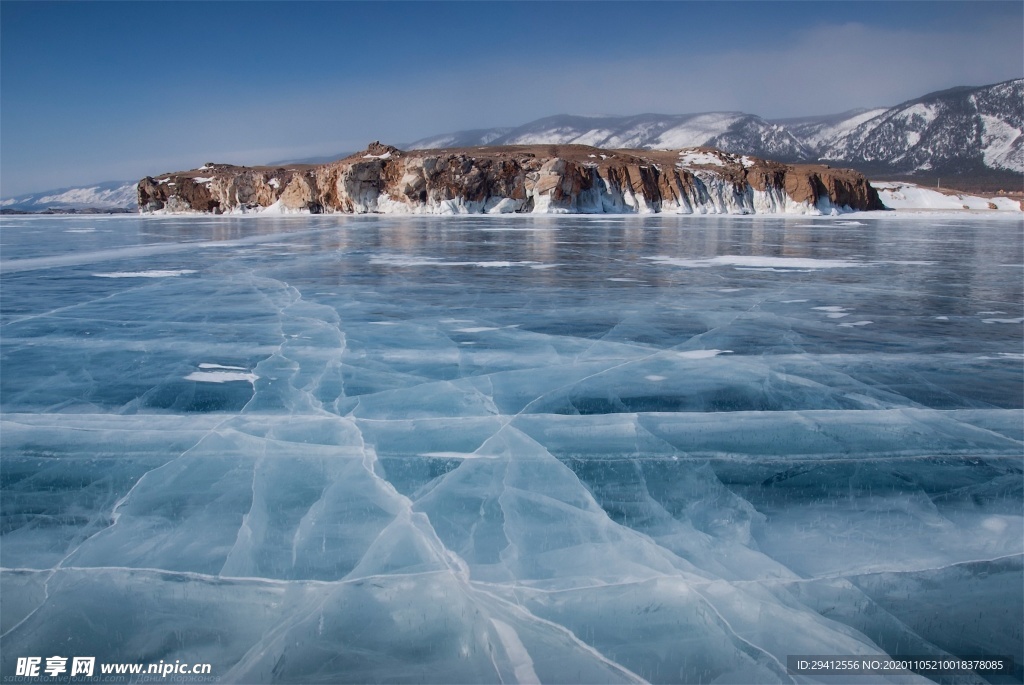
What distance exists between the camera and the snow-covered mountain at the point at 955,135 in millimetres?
158875

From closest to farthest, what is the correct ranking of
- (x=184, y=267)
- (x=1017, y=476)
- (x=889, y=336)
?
(x=1017, y=476) < (x=889, y=336) < (x=184, y=267)

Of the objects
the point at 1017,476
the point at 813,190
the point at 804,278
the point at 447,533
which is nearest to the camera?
the point at 447,533

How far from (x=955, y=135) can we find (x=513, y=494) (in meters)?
213

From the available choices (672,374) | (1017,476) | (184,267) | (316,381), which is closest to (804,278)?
(672,374)

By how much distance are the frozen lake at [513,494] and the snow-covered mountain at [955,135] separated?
601 feet

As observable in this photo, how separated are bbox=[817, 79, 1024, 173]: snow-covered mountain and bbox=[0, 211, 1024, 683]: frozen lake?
183288 millimetres

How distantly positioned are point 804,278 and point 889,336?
466cm

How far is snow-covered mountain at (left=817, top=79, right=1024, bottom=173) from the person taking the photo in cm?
15888

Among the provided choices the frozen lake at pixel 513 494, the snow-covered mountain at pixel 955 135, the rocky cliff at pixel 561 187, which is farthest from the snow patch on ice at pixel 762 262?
the snow-covered mountain at pixel 955 135

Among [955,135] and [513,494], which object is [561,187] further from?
[955,135]

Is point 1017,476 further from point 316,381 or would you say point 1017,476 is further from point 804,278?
point 804,278

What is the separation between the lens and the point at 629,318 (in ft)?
25.6

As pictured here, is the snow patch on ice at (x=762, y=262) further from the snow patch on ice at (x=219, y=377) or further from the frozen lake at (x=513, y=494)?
the snow patch on ice at (x=219, y=377)

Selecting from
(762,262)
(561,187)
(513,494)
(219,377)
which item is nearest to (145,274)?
(219,377)
